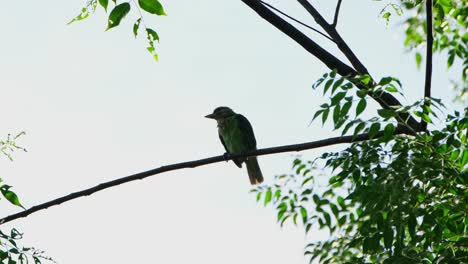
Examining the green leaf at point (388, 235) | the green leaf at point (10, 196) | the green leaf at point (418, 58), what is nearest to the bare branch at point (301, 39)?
the green leaf at point (388, 235)

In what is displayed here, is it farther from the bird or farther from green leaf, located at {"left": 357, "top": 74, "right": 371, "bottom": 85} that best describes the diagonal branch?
the bird

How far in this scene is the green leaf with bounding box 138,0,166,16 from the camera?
130 inches

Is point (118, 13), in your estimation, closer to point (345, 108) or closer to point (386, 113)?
point (345, 108)

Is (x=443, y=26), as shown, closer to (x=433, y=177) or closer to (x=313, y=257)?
(x=313, y=257)

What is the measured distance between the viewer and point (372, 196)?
3.77 meters

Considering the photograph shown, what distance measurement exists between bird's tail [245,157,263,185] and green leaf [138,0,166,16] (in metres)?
7.32

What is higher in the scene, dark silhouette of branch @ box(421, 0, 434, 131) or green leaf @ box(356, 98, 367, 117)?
dark silhouette of branch @ box(421, 0, 434, 131)

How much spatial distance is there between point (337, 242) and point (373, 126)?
6.53 ft

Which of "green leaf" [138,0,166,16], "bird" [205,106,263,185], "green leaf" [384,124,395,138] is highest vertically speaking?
"bird" [205,106,263,185]

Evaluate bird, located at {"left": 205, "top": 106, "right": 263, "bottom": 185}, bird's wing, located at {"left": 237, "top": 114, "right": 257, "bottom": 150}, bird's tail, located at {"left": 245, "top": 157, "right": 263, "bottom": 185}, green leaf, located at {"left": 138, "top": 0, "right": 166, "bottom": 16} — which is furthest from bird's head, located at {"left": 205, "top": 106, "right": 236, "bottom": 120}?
green leaf, located at {"left": 138, "top": 0, "right": 166, "bottom": 16}

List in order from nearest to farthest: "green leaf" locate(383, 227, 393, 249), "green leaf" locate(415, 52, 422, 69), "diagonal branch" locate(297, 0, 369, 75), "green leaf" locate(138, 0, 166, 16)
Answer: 1. "green leaf" locate(138, 0, 166, 16)
2. "green leaf" locate(383, 227, 393, 249)
3. "diagonal branch" locate(297, 0, 369, 75)
4. "green leaf" locate(415, 52, 422, 69)

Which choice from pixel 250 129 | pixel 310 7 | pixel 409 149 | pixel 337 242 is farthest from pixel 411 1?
pixel 250 129

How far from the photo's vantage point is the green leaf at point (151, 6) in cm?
331

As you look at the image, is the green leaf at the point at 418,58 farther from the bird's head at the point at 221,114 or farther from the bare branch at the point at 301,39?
the bird's head at the point at 221,114
